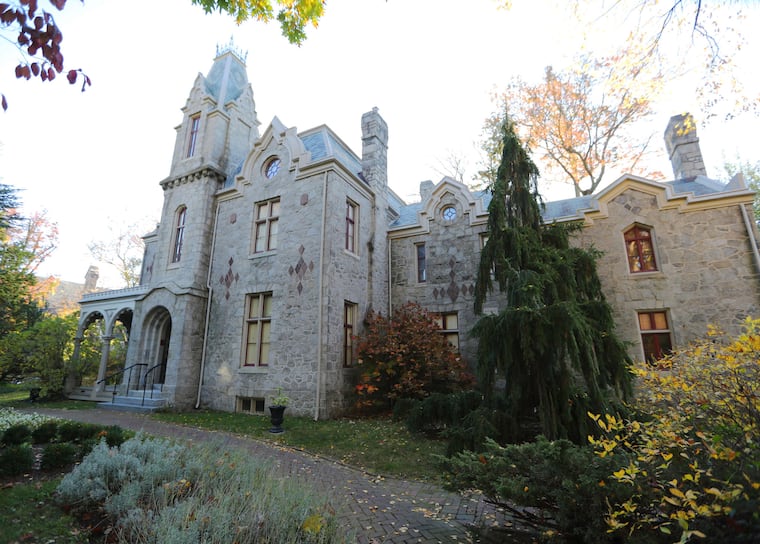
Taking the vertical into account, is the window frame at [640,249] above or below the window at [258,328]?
above

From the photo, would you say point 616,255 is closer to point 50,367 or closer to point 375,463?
point 375,463

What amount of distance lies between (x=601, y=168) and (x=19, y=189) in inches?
1076

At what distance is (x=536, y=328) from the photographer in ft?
18.9

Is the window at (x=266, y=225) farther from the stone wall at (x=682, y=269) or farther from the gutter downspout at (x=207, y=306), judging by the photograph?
the stone wall at (x=682, y=269)

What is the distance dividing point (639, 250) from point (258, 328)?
12772 mm

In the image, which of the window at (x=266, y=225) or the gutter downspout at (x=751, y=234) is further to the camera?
the window at (x=266, y=225)

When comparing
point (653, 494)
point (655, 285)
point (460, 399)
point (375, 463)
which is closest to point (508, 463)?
point (653, 494)

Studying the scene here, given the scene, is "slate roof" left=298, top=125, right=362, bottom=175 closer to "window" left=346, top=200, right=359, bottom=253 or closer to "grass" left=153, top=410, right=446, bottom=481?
"window" left=346, top=200, right=359, bottom=253

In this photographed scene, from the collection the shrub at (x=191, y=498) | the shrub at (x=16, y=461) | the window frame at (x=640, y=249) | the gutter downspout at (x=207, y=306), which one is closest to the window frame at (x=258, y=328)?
the gutter downspout at (x=207, y=306)

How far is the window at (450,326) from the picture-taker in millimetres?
13188

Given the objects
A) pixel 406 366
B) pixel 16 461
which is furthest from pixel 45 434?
pixel 406 366

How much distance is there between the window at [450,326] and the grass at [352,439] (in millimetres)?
4122

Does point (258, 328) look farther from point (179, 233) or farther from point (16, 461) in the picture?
point (16, 461)

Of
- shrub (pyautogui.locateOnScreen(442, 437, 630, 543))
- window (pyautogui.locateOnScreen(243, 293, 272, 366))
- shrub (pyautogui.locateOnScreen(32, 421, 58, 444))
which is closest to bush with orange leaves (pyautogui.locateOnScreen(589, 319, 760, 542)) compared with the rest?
shrub (pyautogui.locateOnScreen(442, 437, 630, 543))
